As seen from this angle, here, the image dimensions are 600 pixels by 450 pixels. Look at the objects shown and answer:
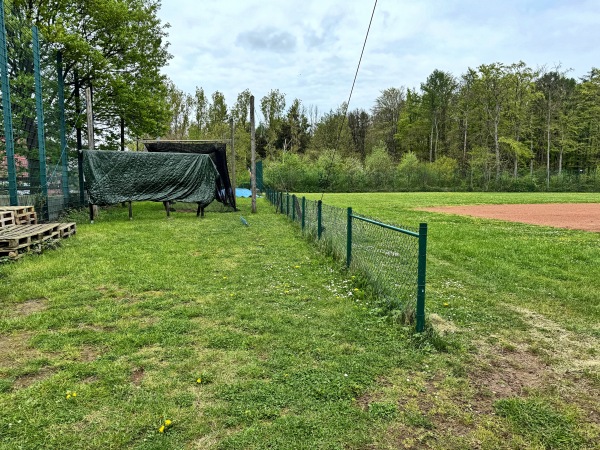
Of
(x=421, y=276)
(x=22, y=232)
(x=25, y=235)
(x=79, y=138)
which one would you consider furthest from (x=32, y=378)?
(x=79, y=138)

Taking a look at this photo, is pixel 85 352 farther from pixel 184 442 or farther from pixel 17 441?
pixel 184 442

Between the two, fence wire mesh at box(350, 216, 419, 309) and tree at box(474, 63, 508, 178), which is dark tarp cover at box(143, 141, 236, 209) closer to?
fence wire mesh at box(350, 216, 419, 309)

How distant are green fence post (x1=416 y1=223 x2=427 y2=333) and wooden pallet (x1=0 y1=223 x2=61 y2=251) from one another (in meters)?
6.35

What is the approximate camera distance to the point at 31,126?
1031cm

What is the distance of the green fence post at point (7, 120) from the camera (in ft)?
27.9

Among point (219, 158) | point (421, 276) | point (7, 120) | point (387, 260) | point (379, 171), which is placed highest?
point (379, 171)

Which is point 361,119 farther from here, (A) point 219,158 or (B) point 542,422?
(B) point 542,422

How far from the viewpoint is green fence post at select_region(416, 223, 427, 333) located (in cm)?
317

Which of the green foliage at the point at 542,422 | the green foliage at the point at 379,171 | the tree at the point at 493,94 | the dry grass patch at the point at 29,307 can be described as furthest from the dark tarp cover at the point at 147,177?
the tree at the point at 493,94

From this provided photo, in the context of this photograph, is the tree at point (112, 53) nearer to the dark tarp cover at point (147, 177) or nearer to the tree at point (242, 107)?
the dark tarp cover at point (147, 177)

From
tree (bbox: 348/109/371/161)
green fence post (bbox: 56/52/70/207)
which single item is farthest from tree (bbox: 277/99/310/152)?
green fence post (bbox: 56/52/70/207)

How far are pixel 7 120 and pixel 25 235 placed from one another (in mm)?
3802

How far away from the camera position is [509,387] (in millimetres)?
2662

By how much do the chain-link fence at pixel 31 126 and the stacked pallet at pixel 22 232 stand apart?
0.64m
